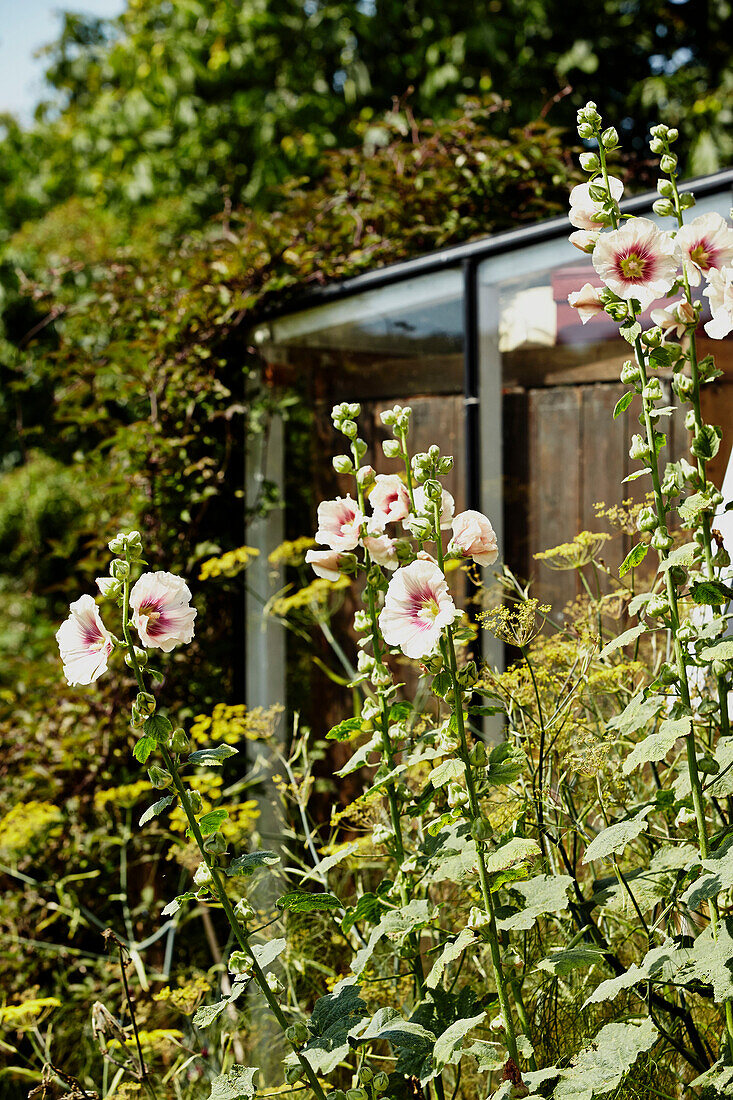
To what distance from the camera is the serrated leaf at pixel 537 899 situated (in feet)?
3.54

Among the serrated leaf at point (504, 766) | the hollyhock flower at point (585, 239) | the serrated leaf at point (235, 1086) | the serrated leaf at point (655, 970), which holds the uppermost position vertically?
the hollyhock flower at point (585, 239)

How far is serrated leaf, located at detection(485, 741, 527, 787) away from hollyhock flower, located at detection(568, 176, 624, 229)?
63 cm

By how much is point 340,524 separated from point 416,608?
0.71 feet

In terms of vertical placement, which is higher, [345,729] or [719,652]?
[719,652]

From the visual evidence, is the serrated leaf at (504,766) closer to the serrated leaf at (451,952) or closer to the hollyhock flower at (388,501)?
the serrated leaf at (451,952)

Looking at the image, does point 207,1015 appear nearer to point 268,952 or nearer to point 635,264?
point 268,952

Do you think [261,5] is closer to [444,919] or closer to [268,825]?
[268,825]

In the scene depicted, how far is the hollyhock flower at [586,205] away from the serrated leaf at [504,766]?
0.63 m

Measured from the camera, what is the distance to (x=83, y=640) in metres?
1.13

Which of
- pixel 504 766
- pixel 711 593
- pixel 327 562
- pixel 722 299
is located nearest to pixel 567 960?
pixel 504 766

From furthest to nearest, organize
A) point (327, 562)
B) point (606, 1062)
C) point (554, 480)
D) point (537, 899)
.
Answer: point (554, 480) → point (327, 562) → point (537, 899) → point (606, 1062)

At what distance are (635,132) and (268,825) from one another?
180 inches

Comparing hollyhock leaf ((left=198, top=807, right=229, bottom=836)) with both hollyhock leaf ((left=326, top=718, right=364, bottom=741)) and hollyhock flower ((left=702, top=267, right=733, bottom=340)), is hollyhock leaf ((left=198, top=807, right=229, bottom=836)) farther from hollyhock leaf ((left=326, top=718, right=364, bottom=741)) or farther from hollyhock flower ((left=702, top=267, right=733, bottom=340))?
hollyhock flower ((left=702, top=267, right=733, bottom=340))

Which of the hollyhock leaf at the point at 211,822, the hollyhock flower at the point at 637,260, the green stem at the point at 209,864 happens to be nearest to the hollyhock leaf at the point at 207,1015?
the green stem at the point at 209,864
